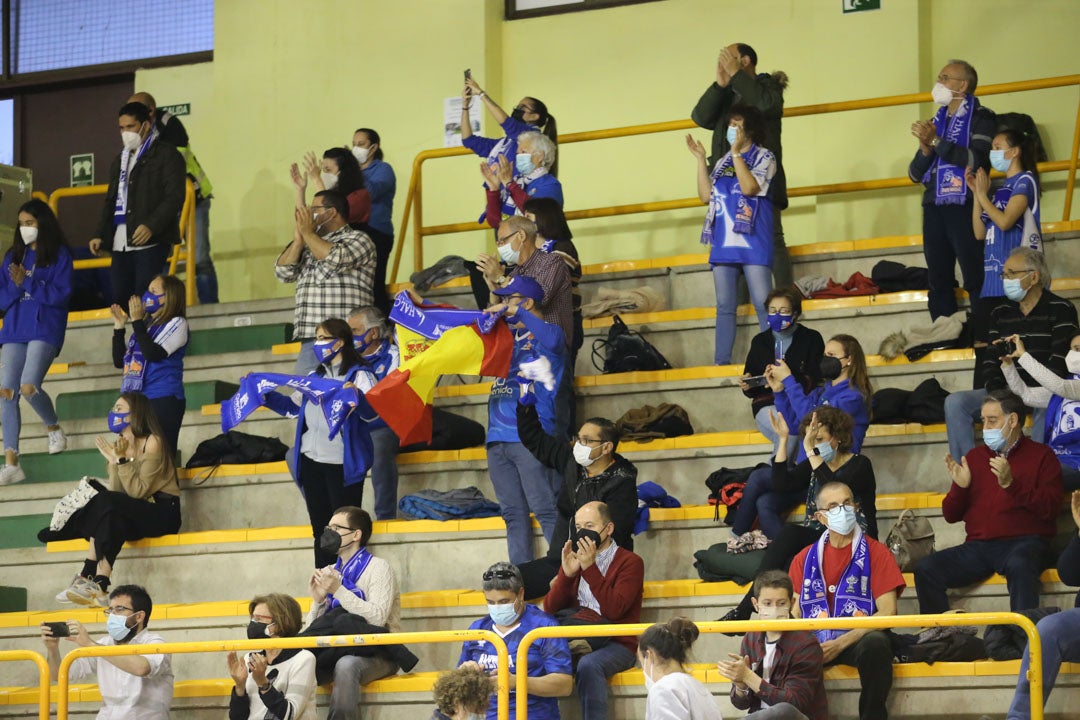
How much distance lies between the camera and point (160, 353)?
10430 mm

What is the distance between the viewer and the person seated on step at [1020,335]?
8.92m

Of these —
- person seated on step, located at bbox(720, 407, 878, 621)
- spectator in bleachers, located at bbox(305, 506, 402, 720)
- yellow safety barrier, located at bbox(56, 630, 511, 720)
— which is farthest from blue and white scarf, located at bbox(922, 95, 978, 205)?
yellow safety barrier, located at bbox(56, 630, 511, 720)

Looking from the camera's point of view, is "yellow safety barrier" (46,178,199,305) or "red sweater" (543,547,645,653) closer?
"red sweater" (543,547,645,653)

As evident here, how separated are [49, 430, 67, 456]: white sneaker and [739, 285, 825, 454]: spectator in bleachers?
14.8 ft

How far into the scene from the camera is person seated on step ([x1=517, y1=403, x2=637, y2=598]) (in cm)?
834

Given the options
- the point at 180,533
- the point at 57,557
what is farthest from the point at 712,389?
the point at 57,557

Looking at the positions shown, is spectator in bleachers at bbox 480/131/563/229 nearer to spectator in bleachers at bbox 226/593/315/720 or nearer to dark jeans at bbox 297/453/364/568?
dark jeans at bbox 297/453/364/568

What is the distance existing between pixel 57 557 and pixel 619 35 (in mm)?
6224

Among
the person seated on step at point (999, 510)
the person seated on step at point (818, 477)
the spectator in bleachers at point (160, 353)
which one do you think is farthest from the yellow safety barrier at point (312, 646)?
the spectator in bleachers at point (160, 353)

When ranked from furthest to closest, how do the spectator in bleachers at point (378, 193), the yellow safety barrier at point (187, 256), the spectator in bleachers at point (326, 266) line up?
1. the yellow safety barrier at point (187, 256)
2. the spectator in bleachers at point (378, 193)
3. the spectator in bleachers at point (326, 266)

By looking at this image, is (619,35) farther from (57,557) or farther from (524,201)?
(57,557)

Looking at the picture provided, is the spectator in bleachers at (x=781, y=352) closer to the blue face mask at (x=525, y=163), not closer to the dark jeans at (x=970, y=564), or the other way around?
the dark jeans at (x=970, y=564)

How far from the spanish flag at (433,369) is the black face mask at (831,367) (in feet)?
5.43

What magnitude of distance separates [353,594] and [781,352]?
2572mm
